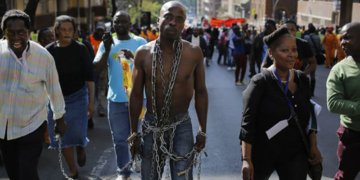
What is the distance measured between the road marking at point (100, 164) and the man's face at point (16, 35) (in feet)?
7.61

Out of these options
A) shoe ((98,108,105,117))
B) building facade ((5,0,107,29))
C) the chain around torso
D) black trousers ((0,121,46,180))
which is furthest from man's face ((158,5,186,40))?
building facade ((5,0,107,29))

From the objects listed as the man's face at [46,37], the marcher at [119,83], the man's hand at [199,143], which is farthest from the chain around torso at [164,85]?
the man's face at [46,37]

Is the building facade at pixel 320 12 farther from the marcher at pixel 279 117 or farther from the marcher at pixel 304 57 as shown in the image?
the marcher at pixel 279 117

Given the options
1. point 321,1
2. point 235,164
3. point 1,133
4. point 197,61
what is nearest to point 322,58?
point 235,164

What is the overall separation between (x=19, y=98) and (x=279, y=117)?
223cm

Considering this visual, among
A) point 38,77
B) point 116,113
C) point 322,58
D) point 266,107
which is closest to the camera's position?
point 266,107

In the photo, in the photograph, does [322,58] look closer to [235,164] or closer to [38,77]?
[235,164]

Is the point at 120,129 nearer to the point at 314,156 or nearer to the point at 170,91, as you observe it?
the point at 170,91

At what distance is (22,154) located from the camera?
14.5 ft

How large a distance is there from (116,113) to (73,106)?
560 mm

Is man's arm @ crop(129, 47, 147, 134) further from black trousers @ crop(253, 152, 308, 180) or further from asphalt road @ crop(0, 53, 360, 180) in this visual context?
asphalt road @ crop(0, 53, 360, 180)

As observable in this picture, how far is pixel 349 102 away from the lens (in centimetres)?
438

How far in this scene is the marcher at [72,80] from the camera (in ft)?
19.1

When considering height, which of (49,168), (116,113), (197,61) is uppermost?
(197,61)
